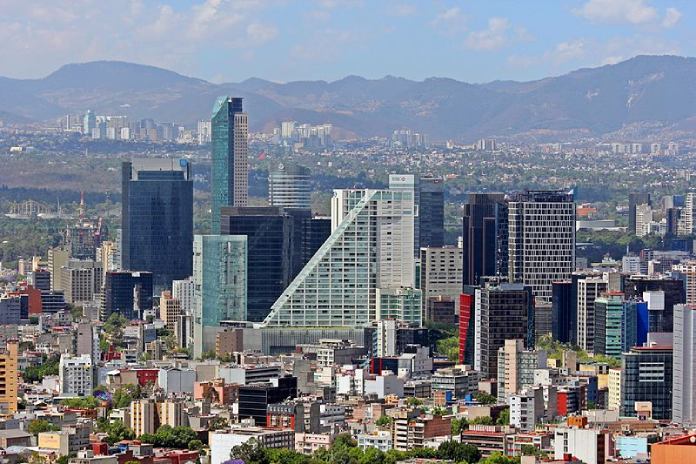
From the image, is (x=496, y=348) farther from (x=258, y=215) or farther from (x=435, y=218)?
(x=435, y=218)

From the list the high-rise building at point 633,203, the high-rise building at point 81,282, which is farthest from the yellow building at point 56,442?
the high-rise building at point 633,203

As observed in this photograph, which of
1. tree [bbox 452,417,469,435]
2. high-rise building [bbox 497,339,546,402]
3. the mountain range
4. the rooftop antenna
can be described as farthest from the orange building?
the mountain range

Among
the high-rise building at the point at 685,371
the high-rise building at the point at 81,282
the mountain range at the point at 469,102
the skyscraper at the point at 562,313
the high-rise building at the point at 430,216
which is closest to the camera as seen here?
the high-rise building at the point at 685,371

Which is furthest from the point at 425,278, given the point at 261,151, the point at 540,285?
the point at 261,151

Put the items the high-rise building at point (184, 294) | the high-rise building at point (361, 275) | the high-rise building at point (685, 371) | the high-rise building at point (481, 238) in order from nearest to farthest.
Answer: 1. the high-rise building at point (685, 371)
2. the high-rise building at point (361, 275)
3. the high-rise building at point (184, 294)
4. the high-rise building at point (481, 238)

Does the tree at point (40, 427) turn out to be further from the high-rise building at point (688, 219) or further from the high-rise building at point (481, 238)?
the high-rise building at point (688, 219)
